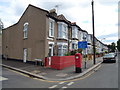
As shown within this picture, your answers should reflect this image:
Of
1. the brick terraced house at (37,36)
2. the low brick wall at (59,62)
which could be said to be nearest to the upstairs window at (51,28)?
the brick terraced house at (37,36)

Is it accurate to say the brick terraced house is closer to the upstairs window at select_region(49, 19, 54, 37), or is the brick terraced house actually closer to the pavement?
the upstairs window at select_region(49, 19, 54, 37)

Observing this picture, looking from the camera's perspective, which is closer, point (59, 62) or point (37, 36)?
point (59, 62)

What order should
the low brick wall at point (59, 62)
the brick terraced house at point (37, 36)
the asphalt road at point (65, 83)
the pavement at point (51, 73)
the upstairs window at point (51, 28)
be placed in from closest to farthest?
the asphalt road at point (65, 83)
the pavement at point (51, 73)
the low brick wall at point (59, 62)
the brick terraced house at point (37, 36)
the upstairs window at point (51, 28)

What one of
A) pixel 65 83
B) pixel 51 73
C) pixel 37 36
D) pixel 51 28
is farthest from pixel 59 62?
pixel 51 28

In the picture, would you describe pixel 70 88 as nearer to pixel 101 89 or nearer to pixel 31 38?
pixel 101 89

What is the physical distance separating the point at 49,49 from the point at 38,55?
1647 mm

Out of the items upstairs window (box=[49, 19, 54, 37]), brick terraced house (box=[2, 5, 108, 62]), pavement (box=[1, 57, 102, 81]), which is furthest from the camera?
upstairs window (box=[49, 19, 54, 37])

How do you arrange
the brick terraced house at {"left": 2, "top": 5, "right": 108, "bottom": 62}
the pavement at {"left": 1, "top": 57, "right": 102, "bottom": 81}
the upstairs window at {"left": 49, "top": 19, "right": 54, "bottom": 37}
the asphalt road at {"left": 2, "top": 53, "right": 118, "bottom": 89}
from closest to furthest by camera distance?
the asphalt road at {"left": 2, "top": 53, "right": 118, "bottom": 89}
the pavement at {"left": 1, "top": 57, "right": 102, "bottom": 81}
the brick terraced house at {"left": 2, "top": 5, "right": 108, "bottom": 62}
the upstairs window at {"left": 49, "top": 19, "right": 54, "bottom": 37}

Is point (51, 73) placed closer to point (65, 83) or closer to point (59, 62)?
point (59, 62)

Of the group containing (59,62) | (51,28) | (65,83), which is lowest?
(65,83)

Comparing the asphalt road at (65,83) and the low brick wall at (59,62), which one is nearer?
the asphalt road at (65,83)

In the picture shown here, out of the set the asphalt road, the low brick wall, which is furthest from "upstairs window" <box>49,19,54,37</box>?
the asphalt road

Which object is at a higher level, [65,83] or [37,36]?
[37,36]

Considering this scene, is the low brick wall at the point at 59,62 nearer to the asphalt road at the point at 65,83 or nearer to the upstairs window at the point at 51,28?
the upstairs window at the point at 51,28
